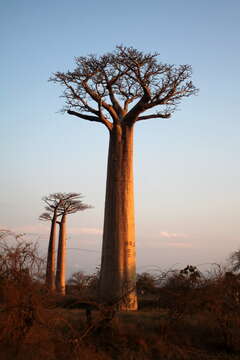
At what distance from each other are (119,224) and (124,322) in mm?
2554

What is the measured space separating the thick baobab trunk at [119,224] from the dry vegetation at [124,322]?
1220mm

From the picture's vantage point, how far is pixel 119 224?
27.7 feet

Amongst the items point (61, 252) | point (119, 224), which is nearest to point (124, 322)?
point (119, 224)

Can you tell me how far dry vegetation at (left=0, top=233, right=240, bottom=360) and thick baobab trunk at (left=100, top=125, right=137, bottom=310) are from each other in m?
1.22

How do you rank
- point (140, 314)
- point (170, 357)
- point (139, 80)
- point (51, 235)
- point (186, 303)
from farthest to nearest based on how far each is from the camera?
1. point (51, 235)
2. point (139, 80)
3. point (140, 314)
4. point (186, 303)
5. point (170, 357)

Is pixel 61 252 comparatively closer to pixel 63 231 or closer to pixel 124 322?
pixel 63 231

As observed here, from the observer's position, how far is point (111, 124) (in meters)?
9.47

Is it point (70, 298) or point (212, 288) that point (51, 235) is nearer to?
point (70, 298)

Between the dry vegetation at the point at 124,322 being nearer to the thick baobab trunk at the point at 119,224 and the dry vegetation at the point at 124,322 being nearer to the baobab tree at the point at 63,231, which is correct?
the thick baobab trunk at the point at 119,224

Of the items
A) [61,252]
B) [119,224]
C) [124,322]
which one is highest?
[119,224]

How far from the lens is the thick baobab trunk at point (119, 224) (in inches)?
318

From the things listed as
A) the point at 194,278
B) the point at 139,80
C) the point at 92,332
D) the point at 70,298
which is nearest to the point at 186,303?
the point at 194,278

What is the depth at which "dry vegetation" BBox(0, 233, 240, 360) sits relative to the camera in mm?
4500

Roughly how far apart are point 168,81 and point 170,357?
19.9ft
